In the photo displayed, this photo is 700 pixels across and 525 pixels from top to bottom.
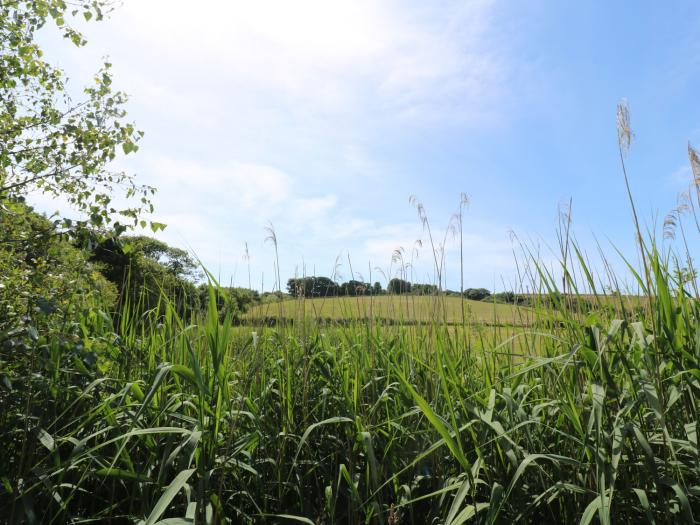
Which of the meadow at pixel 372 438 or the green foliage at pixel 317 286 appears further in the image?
the green foliage at pixel 317 286

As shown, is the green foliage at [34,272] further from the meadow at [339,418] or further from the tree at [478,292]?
the tree at [478,292]

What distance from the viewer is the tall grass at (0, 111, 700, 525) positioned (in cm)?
160

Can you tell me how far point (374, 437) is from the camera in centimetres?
199

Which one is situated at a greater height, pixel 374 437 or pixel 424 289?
pixel 424 289

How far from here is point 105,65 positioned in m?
3.18

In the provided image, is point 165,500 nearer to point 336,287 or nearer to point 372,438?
point 372,438

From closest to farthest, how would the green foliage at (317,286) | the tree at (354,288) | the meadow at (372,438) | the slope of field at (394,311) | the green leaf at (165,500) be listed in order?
1. the green leaf at (165,500)
2. the meadow at (372,438)
3. the slope of field at (394,311)
4. the green foliage at (317,286)
5. the tree at (354,288)

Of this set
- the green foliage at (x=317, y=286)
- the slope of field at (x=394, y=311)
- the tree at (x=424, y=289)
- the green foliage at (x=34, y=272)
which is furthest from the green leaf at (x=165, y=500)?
the tree at (x=424, y=289)

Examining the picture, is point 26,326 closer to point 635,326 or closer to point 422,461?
point 422,461

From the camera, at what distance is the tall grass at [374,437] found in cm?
160

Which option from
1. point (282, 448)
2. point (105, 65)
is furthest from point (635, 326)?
point (105, 65)

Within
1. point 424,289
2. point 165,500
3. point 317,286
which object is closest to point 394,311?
point 424,289

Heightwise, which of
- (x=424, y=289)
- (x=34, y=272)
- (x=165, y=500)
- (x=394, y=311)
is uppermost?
(x=34, y=272)

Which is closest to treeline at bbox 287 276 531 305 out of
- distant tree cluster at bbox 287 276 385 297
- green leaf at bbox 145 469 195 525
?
distant tree cluster at bbox 287 276 385 297
